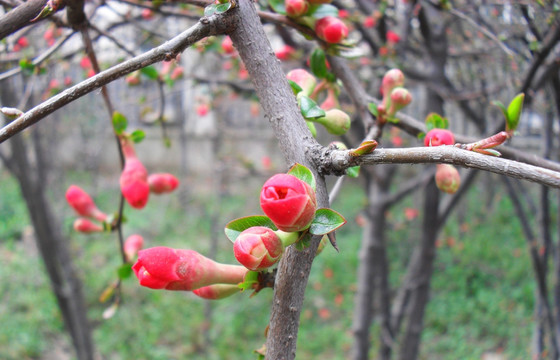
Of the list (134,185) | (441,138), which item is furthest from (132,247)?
(441,138)

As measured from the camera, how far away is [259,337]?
3443 millimetres

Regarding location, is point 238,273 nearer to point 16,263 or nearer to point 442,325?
point 442,325

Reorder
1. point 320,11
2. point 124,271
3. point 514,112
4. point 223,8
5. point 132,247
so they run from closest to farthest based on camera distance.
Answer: point 223,8 < point 514,112 < point 320,11 < point 124,271 < point 132,247

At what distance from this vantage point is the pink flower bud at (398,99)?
2.32 ft

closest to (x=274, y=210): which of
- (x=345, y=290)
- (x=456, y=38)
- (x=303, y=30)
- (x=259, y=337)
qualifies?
(x=303, y=30)

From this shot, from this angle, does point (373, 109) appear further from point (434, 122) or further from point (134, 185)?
point (134, 185)

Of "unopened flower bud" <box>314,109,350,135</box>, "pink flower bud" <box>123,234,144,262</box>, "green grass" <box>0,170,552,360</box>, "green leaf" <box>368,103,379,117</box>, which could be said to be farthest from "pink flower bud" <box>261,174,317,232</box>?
"green grass" <box>0,170,552,360</box>

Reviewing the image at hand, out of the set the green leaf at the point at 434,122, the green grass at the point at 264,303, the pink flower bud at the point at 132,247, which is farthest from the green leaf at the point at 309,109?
the green grass at the point at 264,303

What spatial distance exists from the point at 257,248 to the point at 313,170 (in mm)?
114

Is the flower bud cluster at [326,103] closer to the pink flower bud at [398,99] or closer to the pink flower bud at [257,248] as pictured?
the pink flower bud at [398,99]

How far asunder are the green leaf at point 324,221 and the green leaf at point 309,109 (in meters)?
0.15

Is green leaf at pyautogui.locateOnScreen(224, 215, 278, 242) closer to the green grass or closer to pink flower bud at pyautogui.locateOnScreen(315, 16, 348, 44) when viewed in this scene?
pink flower bud at pyautogui.locateOnScreen(315, 16, 348, 44)

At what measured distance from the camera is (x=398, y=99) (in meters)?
0.72

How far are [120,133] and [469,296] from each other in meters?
3.67
